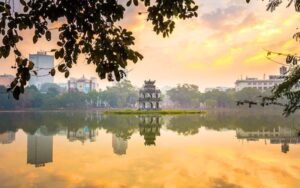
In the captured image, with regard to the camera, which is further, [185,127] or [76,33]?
[185,127]

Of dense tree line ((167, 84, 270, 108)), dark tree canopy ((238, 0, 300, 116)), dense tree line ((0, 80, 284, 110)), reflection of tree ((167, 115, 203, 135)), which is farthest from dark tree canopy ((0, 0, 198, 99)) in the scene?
dense tree line ((167, 84, 270, 108))

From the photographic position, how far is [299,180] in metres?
9.95

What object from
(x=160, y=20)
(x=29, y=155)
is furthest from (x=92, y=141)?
(x=160, y=20)

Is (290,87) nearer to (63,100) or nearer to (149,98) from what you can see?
(149,98)

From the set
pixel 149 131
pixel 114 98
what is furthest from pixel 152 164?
pixel 114 98

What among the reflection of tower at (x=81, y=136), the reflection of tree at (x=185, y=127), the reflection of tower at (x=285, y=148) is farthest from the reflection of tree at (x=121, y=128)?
the reflection of tower at (x=285, y=148)

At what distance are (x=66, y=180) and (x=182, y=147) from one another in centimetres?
848

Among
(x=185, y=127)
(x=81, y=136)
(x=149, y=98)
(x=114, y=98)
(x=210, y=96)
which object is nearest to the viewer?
(x=81, y=136)

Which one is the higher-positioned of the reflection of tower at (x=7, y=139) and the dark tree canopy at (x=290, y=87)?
the dark tree canopy at (x=290, y=87)

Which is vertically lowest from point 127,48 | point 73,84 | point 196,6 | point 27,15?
point 127,48

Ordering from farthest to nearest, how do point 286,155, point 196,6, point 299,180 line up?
point 286,155 → point 299,180 → point 196,6

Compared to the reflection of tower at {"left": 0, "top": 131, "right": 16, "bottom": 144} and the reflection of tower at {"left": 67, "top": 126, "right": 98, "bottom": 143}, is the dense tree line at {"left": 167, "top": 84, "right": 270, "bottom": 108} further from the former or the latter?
the reflection of tower at {"left": 0, "top": 131, "right": 16, "bottom": 144}

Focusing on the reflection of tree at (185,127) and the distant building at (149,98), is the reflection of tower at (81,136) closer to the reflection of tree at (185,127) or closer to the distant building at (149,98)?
the reflection of tree at (185,127)

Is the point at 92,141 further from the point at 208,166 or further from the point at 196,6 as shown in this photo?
the point at 196,6
